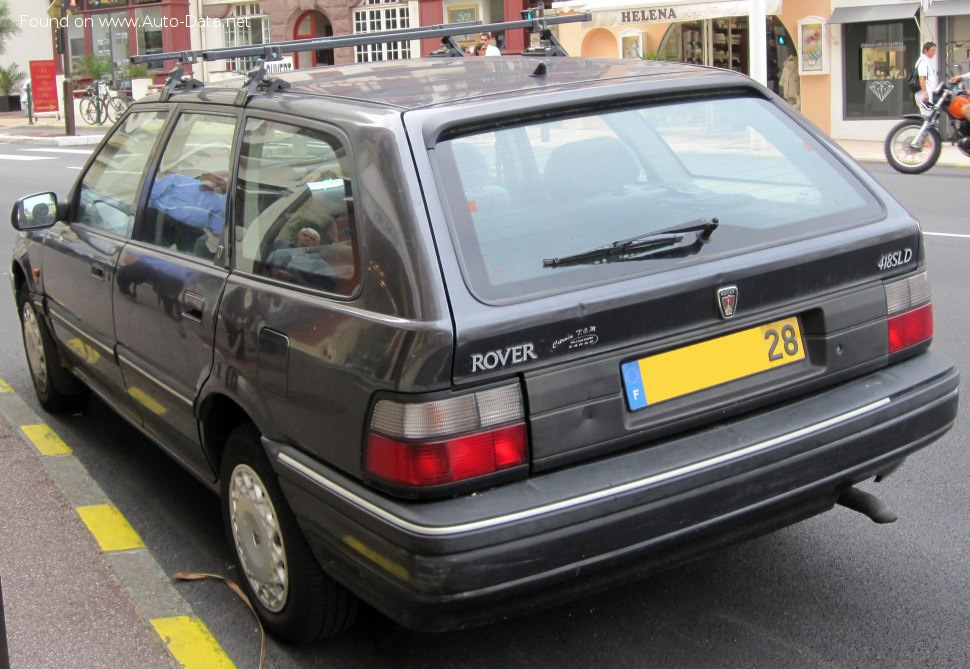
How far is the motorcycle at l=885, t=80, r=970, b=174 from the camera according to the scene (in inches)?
615

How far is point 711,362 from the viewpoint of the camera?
A: 322cm

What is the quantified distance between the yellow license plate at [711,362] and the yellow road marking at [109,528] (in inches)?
86.4

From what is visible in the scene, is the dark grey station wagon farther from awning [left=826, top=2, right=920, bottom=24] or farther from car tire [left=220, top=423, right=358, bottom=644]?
awning [left=826, top=2, right=920, bottom=24]

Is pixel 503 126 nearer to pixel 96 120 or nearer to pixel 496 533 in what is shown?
pixel 496 533

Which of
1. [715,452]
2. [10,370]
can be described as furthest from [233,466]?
[10,370]

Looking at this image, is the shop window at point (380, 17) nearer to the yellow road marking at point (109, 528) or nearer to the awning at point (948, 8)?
the awning at point (948, 8)

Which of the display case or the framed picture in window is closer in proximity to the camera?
the display case

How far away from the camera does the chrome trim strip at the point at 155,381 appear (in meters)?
3.94

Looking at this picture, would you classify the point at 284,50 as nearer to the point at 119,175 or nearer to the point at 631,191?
the point at 119,175

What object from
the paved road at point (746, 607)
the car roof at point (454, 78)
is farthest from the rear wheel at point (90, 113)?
the car roof at point (454, 78)

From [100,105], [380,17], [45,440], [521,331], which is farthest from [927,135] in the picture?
[100,105]

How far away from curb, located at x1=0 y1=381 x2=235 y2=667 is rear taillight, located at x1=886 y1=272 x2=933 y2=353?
224 centimetres

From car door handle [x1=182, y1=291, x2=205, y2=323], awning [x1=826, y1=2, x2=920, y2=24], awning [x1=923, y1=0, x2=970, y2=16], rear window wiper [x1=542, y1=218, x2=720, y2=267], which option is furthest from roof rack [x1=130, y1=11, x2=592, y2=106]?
awning [x1=826, y1=2, x2=920, y2=24]

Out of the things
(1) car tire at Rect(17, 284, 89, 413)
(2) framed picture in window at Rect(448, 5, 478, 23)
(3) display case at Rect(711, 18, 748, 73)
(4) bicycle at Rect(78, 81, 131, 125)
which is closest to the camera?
(1) car tire at Rect(17, 284, 89, 413)
